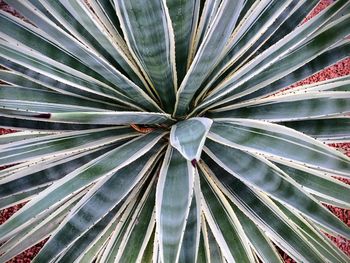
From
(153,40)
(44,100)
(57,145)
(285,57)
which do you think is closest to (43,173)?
(57,145)

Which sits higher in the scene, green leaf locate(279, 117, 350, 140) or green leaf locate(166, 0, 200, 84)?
green leaf locate(166, 0, 200, 84)

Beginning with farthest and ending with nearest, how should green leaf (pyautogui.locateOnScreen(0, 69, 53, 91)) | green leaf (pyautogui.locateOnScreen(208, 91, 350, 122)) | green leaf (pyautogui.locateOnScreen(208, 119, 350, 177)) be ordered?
1. green leaf (pyautogui.locateOnScreen(0, 69, 53, 91))
2. green leaf (pyautogui.locateOnScreen(208, 91, 350, 122))
3. green leaf (pyautogui.locateOnScreen(208, 119, 350, 177))

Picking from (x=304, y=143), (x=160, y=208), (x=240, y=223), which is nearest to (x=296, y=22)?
(x=304, y=143)

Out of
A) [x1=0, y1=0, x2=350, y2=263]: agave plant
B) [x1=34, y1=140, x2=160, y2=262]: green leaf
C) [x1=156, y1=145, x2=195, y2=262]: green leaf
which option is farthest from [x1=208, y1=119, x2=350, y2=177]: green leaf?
[x1=34, y1=140, x2=160, y2=262]: green leaf

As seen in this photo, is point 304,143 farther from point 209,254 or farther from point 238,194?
point 209,254

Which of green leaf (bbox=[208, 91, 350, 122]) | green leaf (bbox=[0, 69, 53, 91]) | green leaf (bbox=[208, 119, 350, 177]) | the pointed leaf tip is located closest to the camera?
the pointed leaf tip

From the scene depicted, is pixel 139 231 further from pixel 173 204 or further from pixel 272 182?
pixel 272 182

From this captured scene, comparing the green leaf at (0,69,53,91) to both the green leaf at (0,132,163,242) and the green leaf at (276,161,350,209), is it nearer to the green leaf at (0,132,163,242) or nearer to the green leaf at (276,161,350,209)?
the green leaf at (0,132,163,242)
